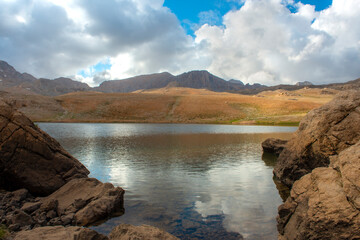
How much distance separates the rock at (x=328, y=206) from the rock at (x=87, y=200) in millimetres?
7907

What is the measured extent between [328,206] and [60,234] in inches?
366

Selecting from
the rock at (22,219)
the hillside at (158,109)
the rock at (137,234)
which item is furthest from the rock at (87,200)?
the hillside at (158,109)

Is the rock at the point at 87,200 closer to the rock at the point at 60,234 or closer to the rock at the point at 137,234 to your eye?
→ the rock at the point at 60,234

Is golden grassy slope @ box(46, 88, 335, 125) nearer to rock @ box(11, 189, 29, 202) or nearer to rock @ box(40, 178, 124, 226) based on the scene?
rock @ box(40, 178, 124, 226)

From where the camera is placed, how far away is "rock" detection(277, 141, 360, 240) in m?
7.88

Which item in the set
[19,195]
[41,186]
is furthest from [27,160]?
[19,195]

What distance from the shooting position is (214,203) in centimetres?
1443

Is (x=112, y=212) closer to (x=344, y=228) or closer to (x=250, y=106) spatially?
(x=344, y=228)

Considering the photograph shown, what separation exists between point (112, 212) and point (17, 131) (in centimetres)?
783

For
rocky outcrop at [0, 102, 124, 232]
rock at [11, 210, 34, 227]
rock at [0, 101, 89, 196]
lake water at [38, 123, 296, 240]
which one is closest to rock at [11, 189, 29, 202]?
rocky outcrop at [0, 102, 124, 232]

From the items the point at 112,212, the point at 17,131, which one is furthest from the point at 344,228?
the point at 17,131

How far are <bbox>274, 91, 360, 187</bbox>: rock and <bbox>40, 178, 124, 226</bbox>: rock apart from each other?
1167cm

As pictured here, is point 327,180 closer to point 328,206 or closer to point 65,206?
point 328,206

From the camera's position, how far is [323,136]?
15.0m
